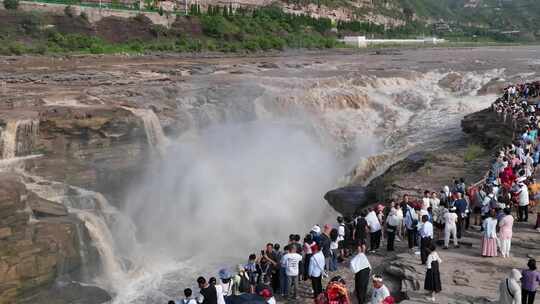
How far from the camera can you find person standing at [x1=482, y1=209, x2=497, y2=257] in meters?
10.7

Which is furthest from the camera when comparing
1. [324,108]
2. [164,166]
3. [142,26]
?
[142,26]

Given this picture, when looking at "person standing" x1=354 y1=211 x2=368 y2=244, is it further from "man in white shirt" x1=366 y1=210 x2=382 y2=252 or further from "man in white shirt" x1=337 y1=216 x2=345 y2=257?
"man in white shirt" x1=337 y1=216 x2=345 y2=257

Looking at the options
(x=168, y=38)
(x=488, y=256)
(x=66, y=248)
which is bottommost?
(x=66, y=248)

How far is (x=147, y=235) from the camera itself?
65.1ft

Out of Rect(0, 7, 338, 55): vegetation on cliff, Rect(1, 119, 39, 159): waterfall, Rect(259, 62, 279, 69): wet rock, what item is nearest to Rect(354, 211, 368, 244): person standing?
Rect(1, 119, 39, 159): waterfall

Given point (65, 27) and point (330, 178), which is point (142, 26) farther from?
point (330, 178)

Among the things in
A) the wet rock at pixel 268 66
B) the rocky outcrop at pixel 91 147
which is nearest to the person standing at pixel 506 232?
the rocky outcrop at pixel 91 147

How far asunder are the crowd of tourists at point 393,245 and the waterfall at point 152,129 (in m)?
11.8

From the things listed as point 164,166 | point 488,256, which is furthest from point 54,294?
point 488,256

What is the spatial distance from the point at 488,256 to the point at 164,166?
14.3 m

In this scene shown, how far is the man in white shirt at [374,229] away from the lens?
11.9 metres

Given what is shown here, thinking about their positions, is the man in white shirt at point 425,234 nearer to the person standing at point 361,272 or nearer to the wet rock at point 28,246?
the person standing at point 361,272

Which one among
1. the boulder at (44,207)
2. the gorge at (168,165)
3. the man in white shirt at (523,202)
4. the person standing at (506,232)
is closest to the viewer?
the person standing at (506,232)

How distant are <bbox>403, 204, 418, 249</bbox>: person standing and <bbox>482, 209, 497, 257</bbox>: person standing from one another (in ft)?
4.69
